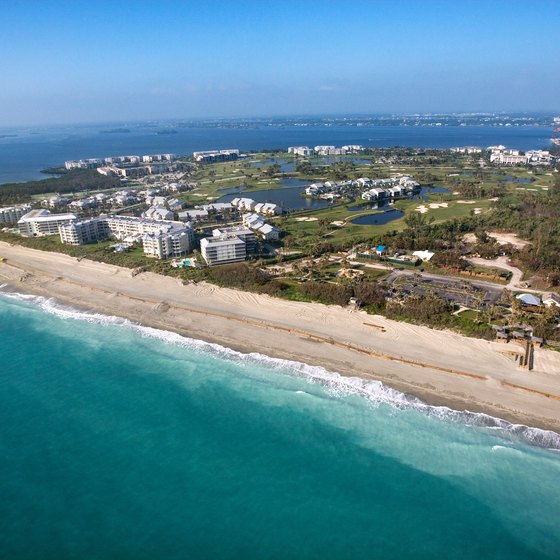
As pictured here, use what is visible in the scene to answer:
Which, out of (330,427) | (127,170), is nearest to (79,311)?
(330,427)

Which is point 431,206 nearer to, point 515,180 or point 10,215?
point 515,180

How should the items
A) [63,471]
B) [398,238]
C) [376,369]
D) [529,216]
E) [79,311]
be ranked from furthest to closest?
[529,216] < [398,238] < [79,311] < [376,369] < [63,471]

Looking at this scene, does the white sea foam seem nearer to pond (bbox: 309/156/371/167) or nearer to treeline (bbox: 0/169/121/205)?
treeline (bbox: 0/169/121/205)

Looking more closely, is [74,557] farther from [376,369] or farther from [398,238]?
[398,238]

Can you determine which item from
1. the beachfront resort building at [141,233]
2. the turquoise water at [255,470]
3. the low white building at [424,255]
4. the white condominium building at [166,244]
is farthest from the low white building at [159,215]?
the turquoise water at [255,470]

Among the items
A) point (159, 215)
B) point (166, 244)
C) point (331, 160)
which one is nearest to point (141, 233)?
point (159, 215)
